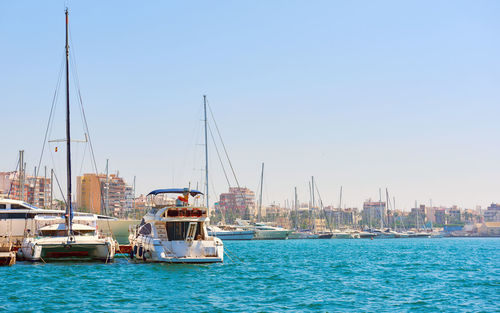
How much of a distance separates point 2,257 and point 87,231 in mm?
5831

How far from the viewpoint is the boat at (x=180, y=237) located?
3525 centimetres

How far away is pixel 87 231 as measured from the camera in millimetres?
39844

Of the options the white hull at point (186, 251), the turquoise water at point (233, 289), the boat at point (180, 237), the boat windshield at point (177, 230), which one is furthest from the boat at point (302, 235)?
the white hull at point (186, 251)

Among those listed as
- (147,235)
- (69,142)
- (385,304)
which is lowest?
(385,304)

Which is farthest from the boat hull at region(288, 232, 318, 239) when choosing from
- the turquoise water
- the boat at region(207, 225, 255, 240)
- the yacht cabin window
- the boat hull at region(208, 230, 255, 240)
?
the turquoise water

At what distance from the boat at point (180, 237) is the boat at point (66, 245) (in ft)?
9.29

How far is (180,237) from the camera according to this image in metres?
37.1

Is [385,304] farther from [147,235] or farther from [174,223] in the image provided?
[147,235]

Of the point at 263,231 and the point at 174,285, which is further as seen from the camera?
the point at 263,231

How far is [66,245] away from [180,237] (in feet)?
22.3

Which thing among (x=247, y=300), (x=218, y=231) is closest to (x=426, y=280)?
(x=247, y=300)

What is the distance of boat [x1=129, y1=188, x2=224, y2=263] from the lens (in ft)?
116

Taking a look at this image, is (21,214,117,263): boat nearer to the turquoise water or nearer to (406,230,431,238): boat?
the turquoise water

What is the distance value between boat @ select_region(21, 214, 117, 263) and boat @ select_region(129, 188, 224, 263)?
283cm
